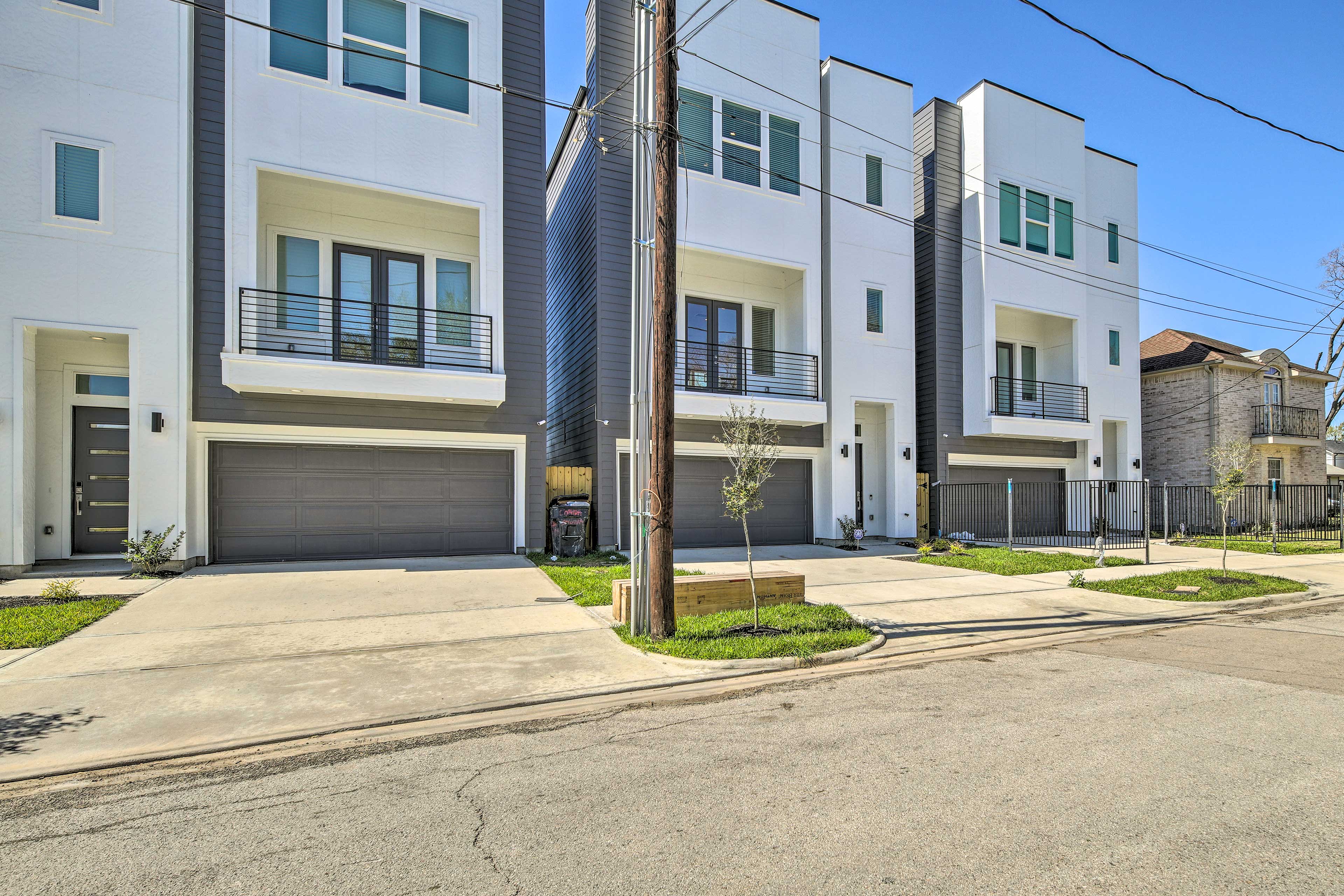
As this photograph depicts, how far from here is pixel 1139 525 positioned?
68.5 ft

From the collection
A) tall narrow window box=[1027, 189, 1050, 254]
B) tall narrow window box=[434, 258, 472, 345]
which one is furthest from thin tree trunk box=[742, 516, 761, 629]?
tall narrow window box=[1027, 189, 1050, 254]

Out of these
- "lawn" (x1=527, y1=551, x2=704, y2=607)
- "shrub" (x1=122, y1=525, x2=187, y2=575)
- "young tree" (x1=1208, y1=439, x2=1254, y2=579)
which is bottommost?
"lawn" (x1=527, y1=551, x2=704, y2=607)

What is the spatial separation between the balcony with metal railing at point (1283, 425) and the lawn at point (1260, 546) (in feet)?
21.6

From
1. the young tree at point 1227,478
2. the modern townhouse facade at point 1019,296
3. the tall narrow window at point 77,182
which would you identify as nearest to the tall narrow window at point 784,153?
the modern townhouse facade at point 1019,296

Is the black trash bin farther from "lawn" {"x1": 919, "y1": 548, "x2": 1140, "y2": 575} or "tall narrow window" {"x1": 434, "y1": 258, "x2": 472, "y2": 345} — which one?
"lawn" {"x1": 919, "y1": 548, "x2": 1140, "y2": 575}

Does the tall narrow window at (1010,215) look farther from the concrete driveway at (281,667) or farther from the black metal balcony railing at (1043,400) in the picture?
the concrete driveway at (281,667)

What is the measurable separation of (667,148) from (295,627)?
6.94 meters

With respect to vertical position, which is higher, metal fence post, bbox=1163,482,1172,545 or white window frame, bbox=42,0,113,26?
white window frame, bbox=42,0,113,26

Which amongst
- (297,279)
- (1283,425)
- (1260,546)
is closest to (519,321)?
(297,279)

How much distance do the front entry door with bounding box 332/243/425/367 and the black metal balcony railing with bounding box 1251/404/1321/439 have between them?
93.0 ft

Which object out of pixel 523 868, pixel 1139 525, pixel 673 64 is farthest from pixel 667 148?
pixel 1139 525

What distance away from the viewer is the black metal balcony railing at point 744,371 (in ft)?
53.2

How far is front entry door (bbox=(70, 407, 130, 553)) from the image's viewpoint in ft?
39.5

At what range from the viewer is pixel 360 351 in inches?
530
